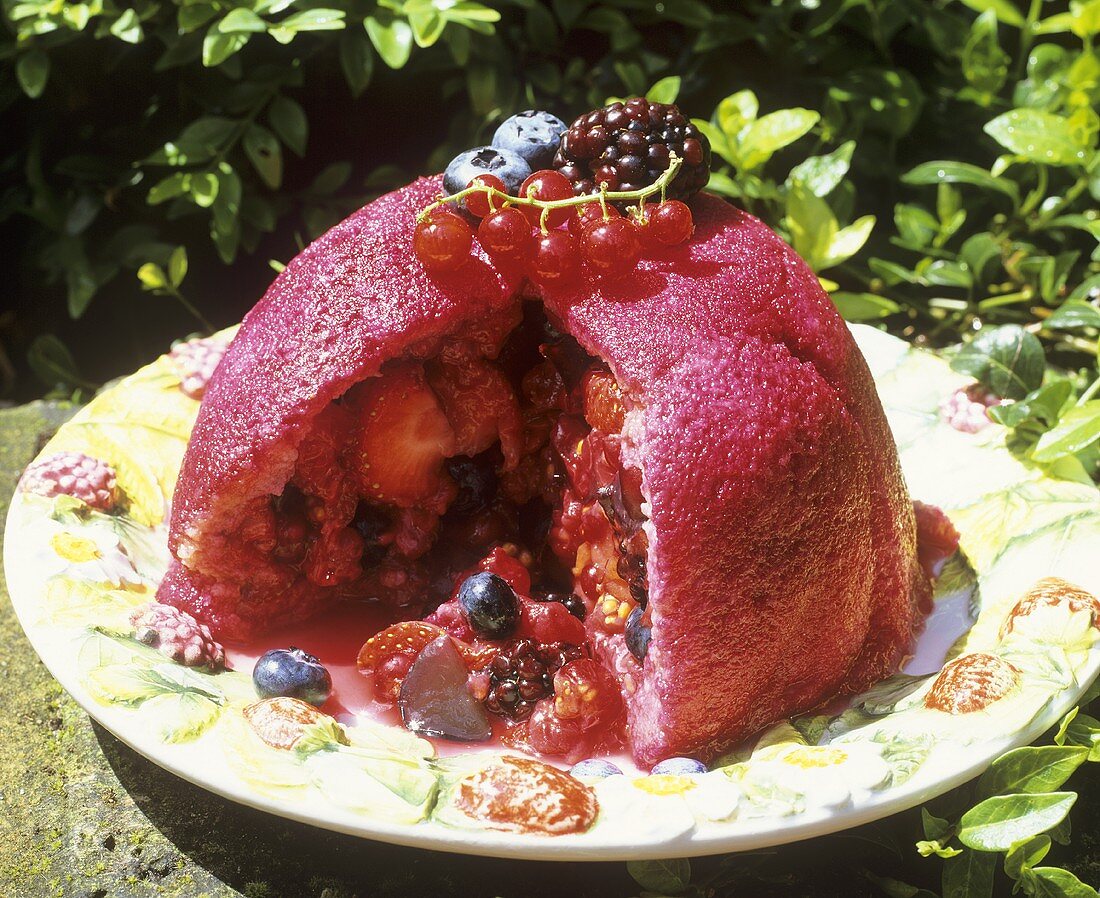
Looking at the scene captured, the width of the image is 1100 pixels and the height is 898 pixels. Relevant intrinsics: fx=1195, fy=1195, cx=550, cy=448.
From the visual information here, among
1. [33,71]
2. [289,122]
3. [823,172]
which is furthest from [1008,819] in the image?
[33,71]

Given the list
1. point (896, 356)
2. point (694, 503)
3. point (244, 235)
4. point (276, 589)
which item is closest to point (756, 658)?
point (694, 503)

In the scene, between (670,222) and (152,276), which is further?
(152,276)

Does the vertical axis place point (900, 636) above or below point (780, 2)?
below

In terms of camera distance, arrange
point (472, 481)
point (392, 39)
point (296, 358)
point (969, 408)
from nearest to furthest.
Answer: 1. point (296, 358)
2. point (472, 481)
3. point (969, 408)
4. point (392, 39)

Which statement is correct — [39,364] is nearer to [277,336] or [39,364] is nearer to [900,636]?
[277,336]

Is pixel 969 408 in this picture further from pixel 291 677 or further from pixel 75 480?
pixel 75 480

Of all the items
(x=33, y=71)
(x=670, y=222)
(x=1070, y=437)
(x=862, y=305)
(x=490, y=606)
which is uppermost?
(x=33, y=71)

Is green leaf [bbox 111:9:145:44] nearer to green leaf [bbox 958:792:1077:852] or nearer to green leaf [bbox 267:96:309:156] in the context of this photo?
green leaf [bbox 267:96:309:156]
